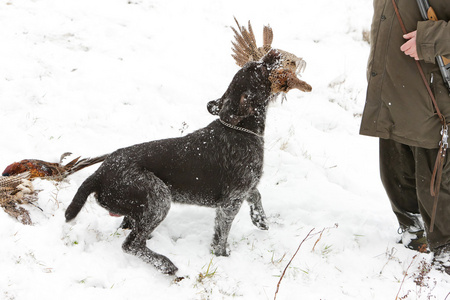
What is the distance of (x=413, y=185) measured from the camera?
4000 mm

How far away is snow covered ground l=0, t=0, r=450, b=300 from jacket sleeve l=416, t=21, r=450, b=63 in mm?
1890

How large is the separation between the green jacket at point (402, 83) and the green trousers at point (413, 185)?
265 millimetres

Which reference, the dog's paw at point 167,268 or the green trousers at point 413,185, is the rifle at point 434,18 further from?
the dog's paw at point 167,268

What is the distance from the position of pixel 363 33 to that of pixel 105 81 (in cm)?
581

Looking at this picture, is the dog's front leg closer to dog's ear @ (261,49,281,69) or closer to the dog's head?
the dog's head

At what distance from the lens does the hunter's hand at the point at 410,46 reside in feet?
10.4

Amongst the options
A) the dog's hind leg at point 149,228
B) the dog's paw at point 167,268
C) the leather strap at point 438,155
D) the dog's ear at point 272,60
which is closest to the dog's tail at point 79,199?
the dog's hind leg at point 149,228

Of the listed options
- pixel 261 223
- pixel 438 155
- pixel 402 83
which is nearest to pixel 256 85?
pixel 402 83

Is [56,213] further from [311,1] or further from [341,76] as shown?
[311,1]

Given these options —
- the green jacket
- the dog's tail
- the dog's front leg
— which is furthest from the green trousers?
the dog's tail

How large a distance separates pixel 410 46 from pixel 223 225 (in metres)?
2.16

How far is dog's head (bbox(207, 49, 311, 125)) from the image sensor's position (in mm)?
3535

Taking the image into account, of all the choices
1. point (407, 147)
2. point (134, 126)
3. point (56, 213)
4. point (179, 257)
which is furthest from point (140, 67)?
point (407, 147)

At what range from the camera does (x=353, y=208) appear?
4.50m
